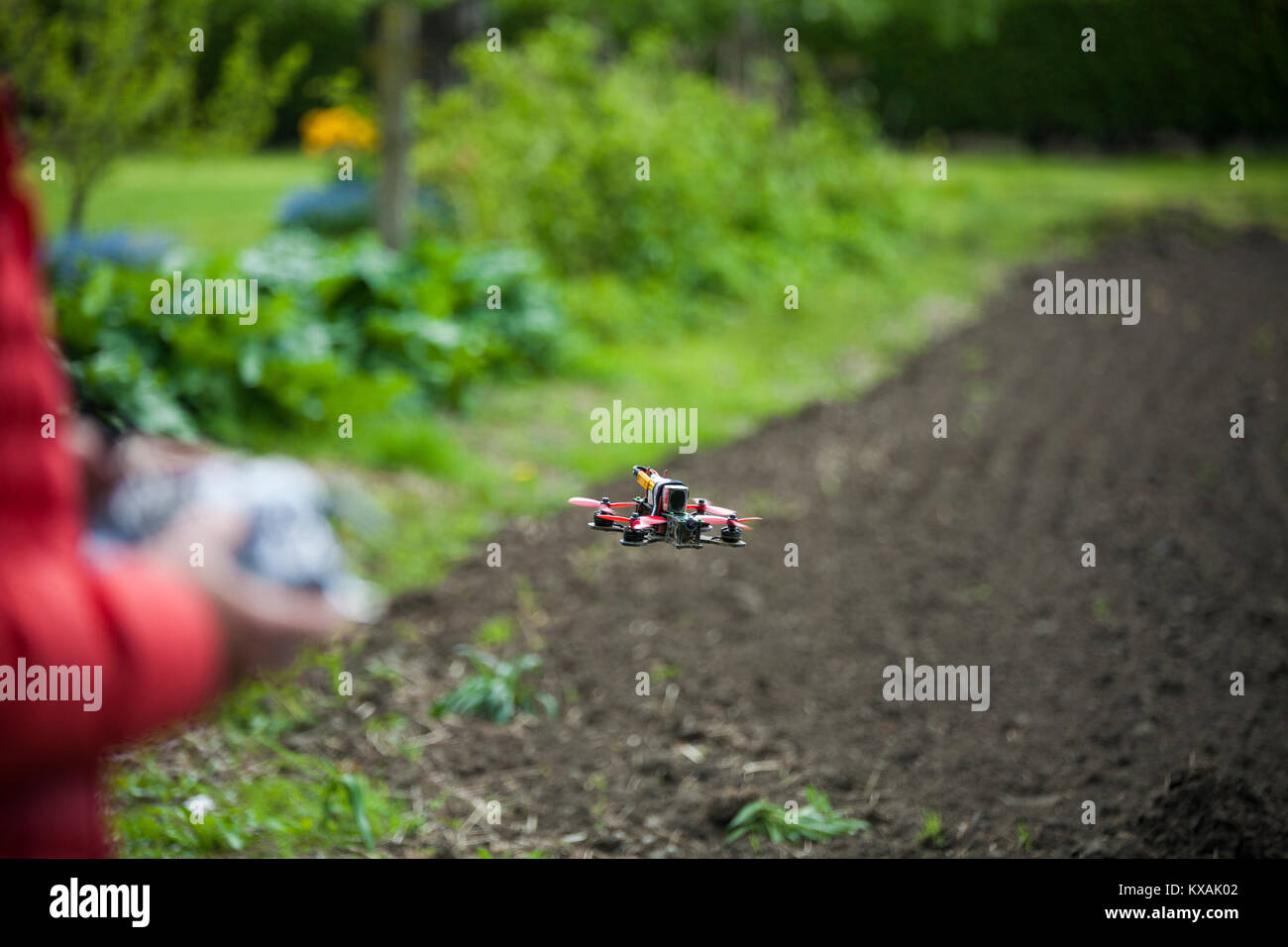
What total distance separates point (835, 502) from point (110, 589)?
4776 millimetres

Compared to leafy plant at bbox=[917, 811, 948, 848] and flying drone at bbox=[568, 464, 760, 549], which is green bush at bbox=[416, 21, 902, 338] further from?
flying drone at bbox=[568, 464, 760, 549]

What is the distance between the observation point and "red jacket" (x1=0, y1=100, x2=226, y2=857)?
34.9 inches

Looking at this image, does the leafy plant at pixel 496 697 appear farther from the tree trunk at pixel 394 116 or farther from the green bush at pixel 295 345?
the tree trunk at pixel 394 116

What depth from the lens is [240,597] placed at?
0.94 meters

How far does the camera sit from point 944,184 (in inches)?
648

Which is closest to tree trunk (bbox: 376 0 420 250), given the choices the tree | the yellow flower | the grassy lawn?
the grassy lawn

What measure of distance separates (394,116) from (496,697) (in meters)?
5.75

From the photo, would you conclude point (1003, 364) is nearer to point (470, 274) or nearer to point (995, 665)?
point (470, 274)

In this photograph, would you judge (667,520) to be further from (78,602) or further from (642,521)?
(78,602)

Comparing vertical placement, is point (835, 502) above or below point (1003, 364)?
below

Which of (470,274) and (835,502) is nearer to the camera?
(835,502)

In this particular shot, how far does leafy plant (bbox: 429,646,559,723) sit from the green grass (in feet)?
14.4
